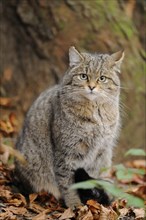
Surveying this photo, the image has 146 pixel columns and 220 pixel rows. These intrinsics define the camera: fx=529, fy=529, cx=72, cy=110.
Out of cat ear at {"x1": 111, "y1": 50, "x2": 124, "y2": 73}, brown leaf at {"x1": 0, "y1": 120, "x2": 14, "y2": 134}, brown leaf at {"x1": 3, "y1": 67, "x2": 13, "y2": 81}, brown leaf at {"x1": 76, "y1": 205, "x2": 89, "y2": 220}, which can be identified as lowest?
brown leaf at {"x1": 76, "y1": 205, "x2": 89, "y2": 220}

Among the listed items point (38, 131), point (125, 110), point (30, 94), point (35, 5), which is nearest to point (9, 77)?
point (30, 94)

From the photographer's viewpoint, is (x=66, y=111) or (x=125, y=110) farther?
(x=125, y=110)

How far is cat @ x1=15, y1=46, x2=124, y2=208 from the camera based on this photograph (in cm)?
477

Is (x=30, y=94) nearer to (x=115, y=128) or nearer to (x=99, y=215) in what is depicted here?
(x=115, y=128)

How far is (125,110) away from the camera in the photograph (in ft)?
21.4

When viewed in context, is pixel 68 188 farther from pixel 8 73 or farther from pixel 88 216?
pixel 8 73

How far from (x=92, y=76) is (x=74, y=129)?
1.66ft

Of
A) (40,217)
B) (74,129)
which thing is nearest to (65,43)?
(74,129)

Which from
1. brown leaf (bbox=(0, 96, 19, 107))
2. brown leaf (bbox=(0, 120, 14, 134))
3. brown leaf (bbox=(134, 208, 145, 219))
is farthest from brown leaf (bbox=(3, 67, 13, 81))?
brown leaf (bbox=(134, 208, 145, 219))

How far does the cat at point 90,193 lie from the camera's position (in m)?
4.72

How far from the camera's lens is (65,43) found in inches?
264

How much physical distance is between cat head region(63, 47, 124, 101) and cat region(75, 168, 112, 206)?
693mm

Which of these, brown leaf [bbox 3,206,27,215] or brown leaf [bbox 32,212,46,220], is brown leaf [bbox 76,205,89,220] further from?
brown leaf [bbox 3,206,27,215]

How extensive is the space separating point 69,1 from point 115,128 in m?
2.24
